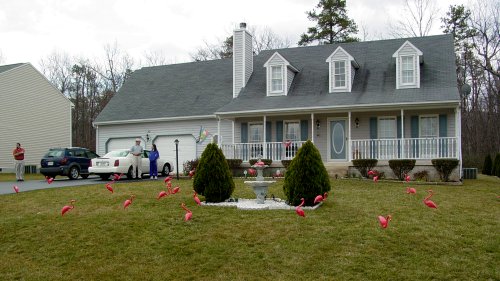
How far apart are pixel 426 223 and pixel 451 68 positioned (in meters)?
12.9

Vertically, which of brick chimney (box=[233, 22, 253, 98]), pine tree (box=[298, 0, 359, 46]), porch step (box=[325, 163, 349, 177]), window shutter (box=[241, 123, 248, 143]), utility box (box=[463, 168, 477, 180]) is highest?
pine tree (box=[298, 0, 359, 46])

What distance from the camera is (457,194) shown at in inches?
491

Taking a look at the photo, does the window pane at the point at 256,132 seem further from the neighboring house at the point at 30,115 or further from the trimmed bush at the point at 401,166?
the neighboring house at the point at 30,115

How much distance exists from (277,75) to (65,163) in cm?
982

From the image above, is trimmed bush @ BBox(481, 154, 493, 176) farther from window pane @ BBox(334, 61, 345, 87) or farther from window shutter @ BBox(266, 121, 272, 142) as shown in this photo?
window shutter @ BBox(266, 121, 272, 142)

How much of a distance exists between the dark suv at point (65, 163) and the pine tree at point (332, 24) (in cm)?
2162

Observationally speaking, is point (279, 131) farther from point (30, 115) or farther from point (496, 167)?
point (30, 115)

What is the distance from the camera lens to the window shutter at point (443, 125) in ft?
59.7

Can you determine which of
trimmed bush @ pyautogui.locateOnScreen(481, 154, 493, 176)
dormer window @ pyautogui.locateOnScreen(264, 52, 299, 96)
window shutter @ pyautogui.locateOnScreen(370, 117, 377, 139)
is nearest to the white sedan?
dormer window @ pyautogui.locateOnScreen(264, 52, 299, 96)

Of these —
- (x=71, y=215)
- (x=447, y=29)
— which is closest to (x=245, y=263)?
(x=71, y=215)

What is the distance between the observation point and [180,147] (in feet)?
76.5

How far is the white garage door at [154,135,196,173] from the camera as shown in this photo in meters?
23.1

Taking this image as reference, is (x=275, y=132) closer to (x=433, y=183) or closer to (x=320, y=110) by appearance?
(x=320, y=110)

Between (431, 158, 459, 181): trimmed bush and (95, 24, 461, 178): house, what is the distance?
49cm
